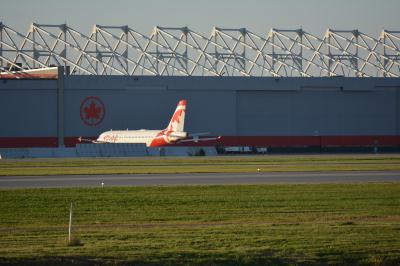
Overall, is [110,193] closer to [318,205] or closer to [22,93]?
[318,205]

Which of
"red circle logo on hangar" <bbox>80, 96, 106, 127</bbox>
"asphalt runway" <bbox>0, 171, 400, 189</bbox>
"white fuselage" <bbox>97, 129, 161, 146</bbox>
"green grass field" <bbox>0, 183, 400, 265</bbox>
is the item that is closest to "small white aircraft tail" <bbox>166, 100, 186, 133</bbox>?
"white fuselage" <bbox>97, 129, 161, 146</bbox>

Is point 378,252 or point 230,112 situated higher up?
point 230,112

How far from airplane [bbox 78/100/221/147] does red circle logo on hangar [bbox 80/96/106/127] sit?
3528mm

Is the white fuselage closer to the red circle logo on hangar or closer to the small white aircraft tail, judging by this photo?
the small white aircraft tail

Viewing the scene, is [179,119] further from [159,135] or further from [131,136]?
[131,136]

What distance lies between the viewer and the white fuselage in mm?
95438

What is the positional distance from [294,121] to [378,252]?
3297 inches

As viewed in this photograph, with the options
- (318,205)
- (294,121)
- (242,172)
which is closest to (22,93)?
(294,121)

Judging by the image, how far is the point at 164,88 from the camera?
103438 millimetres

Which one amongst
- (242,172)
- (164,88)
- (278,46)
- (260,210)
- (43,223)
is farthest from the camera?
(278,46)

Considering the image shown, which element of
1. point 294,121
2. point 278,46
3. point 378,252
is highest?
point 278,46

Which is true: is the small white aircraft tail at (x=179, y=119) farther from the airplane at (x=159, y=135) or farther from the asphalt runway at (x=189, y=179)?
the asphalt runway at (x=189, y=179)

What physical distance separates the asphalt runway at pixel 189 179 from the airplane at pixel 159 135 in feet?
126

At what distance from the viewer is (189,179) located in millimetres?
50531
